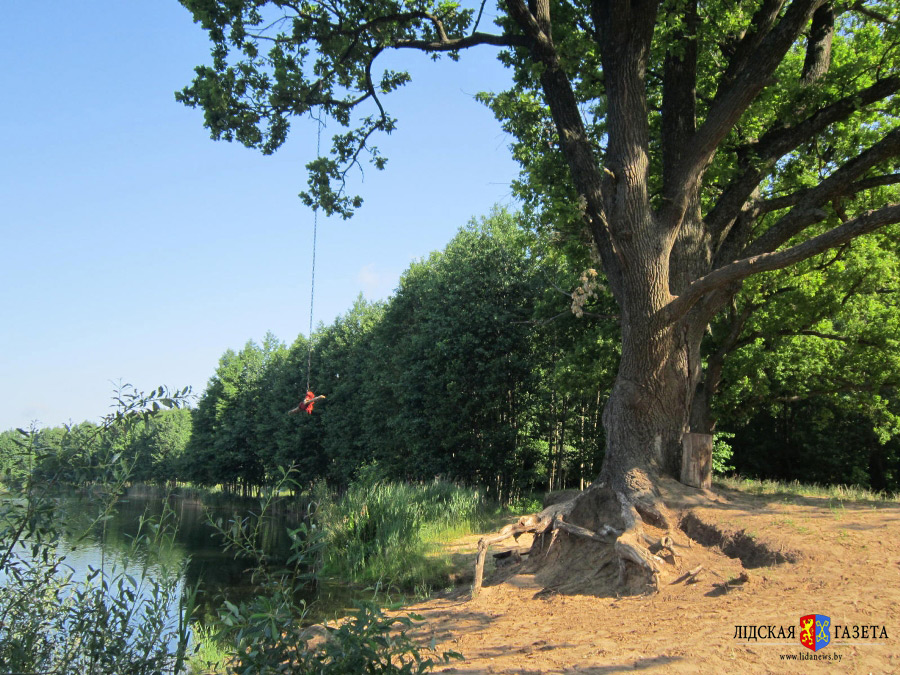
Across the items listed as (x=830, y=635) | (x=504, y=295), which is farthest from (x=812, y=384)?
(x=830, y=635)

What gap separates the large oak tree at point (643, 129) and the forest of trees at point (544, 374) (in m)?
1.27

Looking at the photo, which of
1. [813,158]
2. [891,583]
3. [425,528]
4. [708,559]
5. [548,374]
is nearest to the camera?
[891,583]

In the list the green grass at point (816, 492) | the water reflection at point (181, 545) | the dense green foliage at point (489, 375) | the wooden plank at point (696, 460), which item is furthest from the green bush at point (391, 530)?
the green grass at point (816, 492)

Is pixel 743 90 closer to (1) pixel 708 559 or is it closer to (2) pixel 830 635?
(1) pixel 708 559

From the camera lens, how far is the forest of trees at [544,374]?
16656 millimetres

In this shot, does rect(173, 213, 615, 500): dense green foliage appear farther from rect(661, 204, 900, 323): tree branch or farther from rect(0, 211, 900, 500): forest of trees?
rect(661, 204, 900, 323): tree branch

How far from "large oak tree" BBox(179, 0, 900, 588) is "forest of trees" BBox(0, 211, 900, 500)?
1.27 m

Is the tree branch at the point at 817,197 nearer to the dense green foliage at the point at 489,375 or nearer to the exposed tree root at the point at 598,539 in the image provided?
the exposed tree root at the point at 598,539

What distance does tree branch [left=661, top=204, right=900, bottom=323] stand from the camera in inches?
287

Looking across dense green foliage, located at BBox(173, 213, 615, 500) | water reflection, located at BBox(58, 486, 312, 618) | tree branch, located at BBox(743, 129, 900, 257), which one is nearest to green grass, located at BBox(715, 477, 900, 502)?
tree branch, located at BBox(743, 129, 900, 257)

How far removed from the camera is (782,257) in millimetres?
7578

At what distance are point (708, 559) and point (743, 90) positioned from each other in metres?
5.71

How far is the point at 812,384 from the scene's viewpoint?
62.5 feet

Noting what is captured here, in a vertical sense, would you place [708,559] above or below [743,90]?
below
